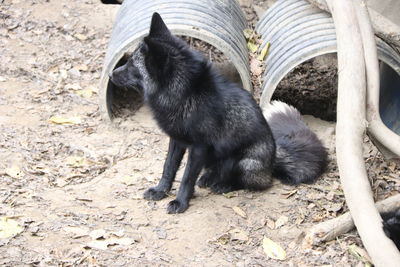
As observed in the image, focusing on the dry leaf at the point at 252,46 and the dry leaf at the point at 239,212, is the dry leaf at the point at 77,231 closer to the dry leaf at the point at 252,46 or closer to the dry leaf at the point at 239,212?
the dry leaf at the point at 239,212

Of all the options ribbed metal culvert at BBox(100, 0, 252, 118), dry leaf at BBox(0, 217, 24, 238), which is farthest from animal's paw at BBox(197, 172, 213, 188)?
dry leaf at BBox(0, 217, 24, 238)

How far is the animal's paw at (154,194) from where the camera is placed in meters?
5.46

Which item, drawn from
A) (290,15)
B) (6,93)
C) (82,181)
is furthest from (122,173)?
(290,15)

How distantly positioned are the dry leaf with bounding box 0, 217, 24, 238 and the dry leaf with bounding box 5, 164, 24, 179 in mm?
822

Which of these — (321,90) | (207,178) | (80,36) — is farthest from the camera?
(80,36)

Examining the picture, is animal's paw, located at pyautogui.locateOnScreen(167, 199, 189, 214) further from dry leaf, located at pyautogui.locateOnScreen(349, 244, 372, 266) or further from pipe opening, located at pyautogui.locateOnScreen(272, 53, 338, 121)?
pipe opening, located at pyautogui.locateOnScreen(272, 53, 338, 121)

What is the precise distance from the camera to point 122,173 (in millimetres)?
5891

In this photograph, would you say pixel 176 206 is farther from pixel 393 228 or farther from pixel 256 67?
pixel 256 67

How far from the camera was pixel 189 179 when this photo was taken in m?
5.32

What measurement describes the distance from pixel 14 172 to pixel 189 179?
1666 mm

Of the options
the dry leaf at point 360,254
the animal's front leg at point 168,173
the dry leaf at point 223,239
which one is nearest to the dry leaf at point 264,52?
the animal's front leg at point 168,173

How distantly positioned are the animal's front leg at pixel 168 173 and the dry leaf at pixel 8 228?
1240 mm

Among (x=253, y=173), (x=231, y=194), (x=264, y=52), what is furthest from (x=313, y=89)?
(x=231, y=194)

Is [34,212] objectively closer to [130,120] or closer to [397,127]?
[130,120]
